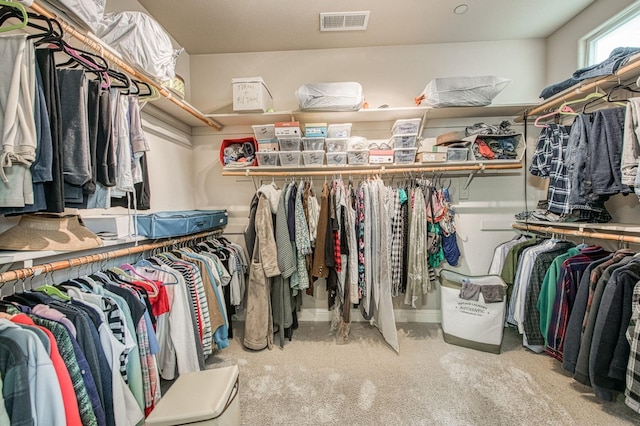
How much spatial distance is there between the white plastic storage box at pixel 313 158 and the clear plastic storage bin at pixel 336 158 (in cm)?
7

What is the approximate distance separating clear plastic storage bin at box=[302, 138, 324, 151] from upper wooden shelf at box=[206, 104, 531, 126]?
27cm

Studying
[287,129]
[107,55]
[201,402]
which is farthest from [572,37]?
[201,402]

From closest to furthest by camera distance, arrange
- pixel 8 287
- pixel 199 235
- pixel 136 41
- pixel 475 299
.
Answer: pixel 8 287, pixel 136 41, pixel 475 299, pixel 199 235

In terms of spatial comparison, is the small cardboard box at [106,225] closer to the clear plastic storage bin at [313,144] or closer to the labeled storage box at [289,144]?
the labeled storage box at [289,144]

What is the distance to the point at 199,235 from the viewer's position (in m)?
2.32

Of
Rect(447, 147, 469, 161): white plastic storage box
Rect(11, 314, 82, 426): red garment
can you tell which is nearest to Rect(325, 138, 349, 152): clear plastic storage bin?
Rect(447, 147, 469, 161): white plastic storage box

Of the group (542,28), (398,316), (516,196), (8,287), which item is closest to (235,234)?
(8,287)

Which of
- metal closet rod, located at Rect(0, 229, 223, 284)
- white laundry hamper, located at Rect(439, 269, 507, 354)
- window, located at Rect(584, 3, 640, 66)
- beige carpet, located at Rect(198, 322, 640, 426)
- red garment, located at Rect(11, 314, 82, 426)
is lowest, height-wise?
beige carpet, located at Rect(198, 322, 640, 426)

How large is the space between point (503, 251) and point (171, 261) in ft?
9.99

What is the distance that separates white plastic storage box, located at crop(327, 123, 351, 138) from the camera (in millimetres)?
2270

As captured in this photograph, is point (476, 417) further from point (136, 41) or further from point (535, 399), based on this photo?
point (136, 41)

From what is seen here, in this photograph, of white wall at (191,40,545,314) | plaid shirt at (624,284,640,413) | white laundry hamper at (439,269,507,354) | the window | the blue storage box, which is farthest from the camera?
white wall at (191,40,545,314)

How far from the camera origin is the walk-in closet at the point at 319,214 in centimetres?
107

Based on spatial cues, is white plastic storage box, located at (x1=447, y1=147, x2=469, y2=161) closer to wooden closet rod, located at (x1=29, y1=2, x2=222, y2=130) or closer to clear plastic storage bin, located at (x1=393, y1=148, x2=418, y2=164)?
clear plastic storage bin, located at (x1=393, y1=148, x2=418, y2=164)
